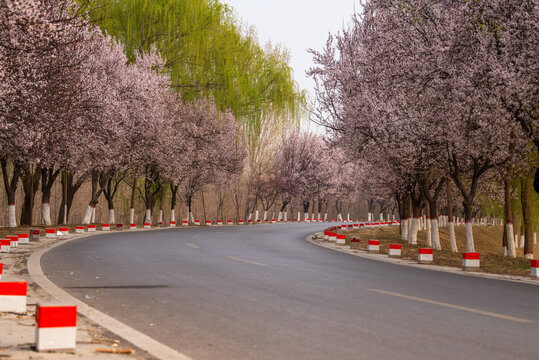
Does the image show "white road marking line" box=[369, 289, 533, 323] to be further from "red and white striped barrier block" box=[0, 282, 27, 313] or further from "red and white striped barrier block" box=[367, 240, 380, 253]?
"red and white striped barrier block" box=[367, 240, 380, 253]

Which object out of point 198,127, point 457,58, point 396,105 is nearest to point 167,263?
point 457,58

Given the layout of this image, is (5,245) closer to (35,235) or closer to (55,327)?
(35,235)

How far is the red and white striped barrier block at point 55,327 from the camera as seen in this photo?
5.74 m

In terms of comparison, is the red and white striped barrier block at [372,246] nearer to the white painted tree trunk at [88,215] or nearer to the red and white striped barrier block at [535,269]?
the red and white striped barrier block at [535,269]

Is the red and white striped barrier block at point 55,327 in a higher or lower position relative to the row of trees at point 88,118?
lower

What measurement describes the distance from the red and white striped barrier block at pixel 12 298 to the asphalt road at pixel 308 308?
1111mm

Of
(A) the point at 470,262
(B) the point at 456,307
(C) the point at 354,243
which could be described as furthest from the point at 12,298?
(C) the point at 354,243

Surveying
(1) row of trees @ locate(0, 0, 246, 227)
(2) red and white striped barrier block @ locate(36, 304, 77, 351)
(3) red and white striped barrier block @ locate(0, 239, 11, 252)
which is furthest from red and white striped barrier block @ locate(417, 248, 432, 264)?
(2) red and white striped barrier block @ locate(36, 304, 77, 351)

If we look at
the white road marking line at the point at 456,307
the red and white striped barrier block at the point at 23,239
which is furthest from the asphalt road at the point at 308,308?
the red and white striped barrier block at the point at 23,239

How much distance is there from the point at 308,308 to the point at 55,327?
3730mm

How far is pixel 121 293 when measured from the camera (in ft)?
33.1

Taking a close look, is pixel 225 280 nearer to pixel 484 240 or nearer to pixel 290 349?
pixel 290 349

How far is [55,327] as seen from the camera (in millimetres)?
5809

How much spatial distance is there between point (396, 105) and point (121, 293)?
1678 cm
